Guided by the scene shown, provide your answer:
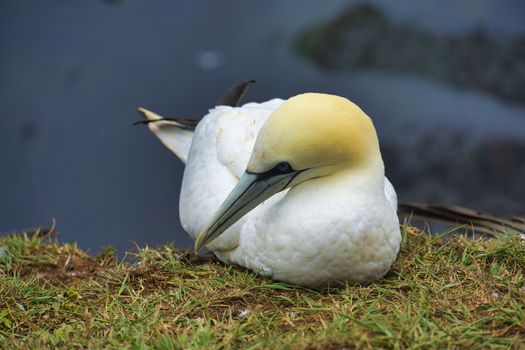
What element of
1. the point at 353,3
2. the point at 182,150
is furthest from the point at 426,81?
the point at 182,150

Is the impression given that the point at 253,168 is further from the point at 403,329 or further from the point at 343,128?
the point at 403,329

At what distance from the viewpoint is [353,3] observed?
7855mm

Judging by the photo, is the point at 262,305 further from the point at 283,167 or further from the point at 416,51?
the point at 416,51

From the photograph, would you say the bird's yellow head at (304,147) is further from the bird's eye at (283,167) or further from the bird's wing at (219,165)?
the bird's wing at (219,165)

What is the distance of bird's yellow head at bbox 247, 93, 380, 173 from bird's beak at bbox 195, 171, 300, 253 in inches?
2.3

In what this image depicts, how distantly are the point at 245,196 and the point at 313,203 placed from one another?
→ 0.33m

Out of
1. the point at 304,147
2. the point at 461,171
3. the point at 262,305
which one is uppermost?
the point at 304,147

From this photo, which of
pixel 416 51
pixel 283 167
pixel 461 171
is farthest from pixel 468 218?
pixel 416 51

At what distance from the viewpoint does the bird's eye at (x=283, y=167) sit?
12.0 feet

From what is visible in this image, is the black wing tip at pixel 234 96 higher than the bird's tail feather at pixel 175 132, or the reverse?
the black wing tip at pixel 234 96

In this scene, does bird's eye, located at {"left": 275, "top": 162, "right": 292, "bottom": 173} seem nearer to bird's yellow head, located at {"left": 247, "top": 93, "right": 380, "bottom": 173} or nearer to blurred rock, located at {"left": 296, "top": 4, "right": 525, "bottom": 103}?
bird's yellow head, located at {"left": 247, "top": 93, "right": 380, "bottom": 173}

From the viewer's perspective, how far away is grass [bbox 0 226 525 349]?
10.6 feet

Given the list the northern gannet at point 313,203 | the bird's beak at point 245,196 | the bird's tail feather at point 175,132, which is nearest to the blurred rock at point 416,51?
the bird's tail feather at point 175,132

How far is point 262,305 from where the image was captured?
3764 millimetres
